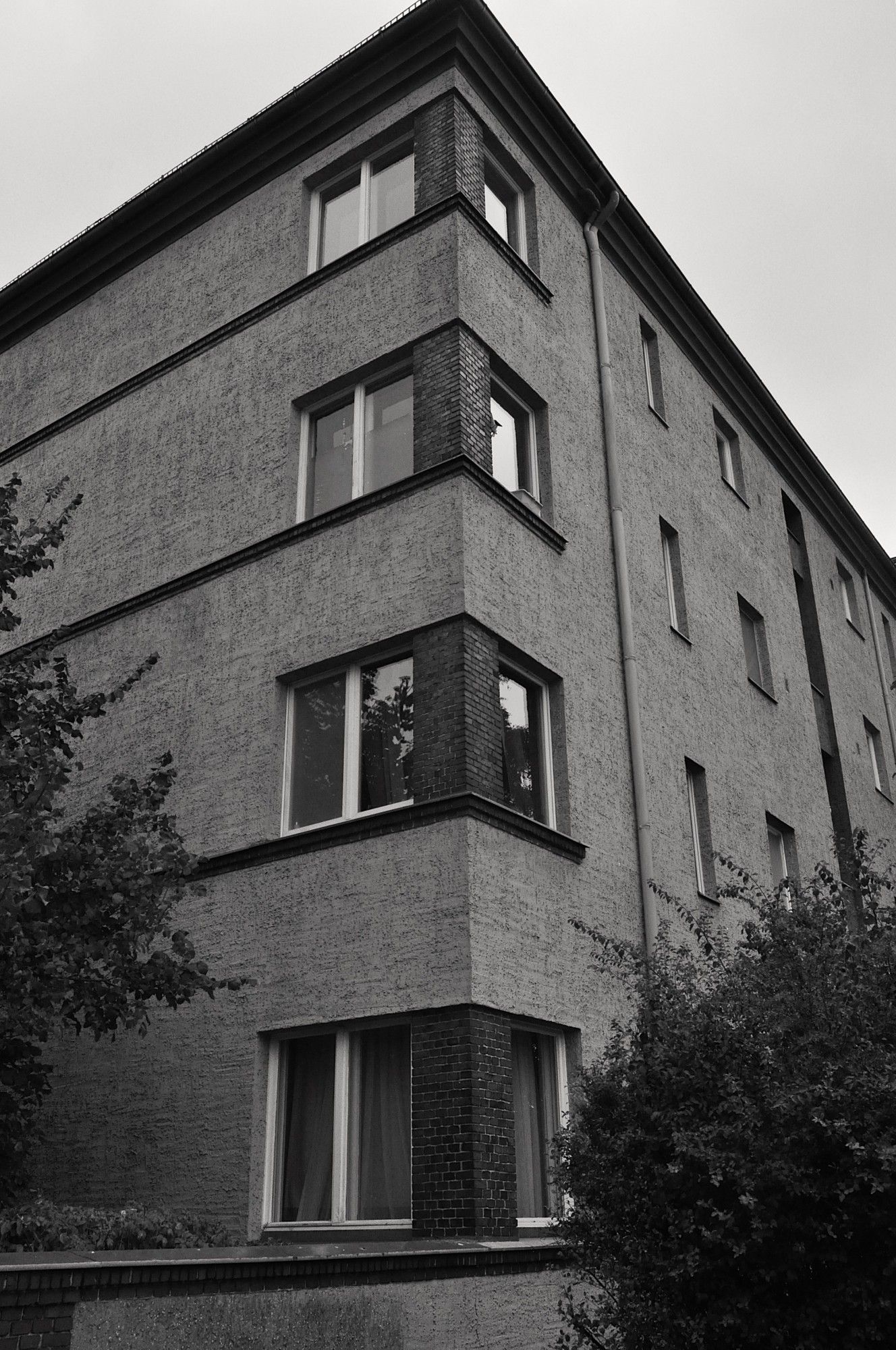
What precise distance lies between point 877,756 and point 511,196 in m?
14.0

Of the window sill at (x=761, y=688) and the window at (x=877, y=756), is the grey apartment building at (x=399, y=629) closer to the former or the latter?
the window sill at (x=761, y=688)

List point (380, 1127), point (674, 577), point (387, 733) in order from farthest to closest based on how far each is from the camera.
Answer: point (674, 577) → point (387, 733) → point (380, 1127)

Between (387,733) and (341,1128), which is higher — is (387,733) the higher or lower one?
the higher one

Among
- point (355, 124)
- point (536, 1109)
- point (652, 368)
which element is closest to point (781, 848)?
point (652, 368)

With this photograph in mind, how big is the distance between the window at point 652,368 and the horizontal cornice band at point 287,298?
3499 millimetres

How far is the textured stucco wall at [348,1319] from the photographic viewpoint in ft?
21.3

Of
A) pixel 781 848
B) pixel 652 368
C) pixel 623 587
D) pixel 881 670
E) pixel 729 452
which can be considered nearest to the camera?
pixel 623 587

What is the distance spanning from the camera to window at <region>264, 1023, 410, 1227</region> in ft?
33.4

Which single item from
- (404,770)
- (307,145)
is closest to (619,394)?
(307,145)

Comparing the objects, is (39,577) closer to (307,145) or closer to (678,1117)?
(307,145)

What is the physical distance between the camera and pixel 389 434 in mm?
13180

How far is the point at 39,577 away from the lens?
15742 mm

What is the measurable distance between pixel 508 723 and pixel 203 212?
8.70 meters

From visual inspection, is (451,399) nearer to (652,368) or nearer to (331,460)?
(331,460)
